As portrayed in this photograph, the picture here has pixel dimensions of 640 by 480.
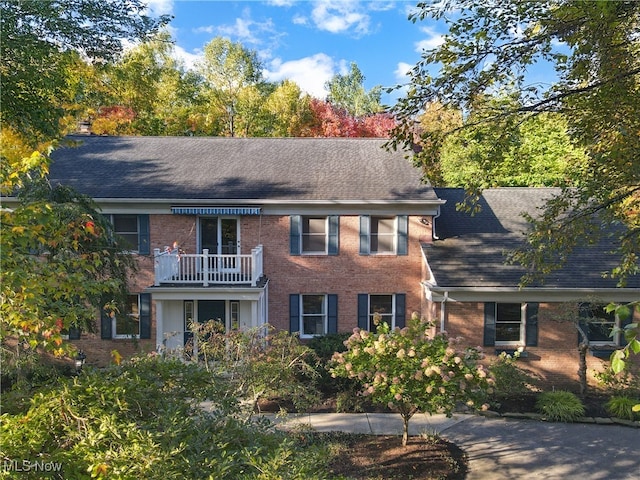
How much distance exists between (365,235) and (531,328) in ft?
19.7

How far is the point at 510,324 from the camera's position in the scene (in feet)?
47.2

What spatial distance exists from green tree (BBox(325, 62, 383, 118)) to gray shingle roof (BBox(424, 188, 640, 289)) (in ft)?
85.3

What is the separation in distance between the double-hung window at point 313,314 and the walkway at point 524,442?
4.71 meters

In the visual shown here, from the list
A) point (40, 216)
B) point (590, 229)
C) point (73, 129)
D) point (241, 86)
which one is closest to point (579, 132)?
point (590, 229)

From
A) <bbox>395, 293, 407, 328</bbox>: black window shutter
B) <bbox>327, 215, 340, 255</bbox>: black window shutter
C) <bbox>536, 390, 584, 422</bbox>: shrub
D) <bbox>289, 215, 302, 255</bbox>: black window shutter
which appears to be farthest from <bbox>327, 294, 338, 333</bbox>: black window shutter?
<bbox>536, 390, 584, 422</bbox>: shrub

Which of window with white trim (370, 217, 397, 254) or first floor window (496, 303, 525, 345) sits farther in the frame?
window with white trim (370, 217, 397, 254)

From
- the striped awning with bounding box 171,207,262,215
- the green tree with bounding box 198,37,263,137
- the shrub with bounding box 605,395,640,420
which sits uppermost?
the green tree with bounding box 198,37,263,137

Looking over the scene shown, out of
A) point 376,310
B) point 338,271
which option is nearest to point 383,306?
point 376,310

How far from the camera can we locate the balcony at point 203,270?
14.7 m

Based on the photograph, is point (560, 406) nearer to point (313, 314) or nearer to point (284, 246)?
point (313, 314)

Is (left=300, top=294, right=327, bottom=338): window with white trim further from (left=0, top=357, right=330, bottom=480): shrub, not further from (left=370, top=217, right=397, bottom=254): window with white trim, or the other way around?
(left=0, top=357, right=330, bottom=480): shrub

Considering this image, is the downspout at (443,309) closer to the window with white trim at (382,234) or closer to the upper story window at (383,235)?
the upper story window at (383,235)

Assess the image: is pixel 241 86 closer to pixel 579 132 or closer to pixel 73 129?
pixel 73 129

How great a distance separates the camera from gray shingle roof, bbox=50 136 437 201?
643 inches
